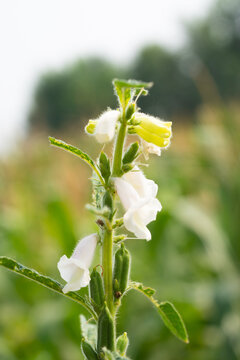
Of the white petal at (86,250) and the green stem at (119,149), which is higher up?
the green stem at (119,149)

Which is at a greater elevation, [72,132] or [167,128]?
[72,132]

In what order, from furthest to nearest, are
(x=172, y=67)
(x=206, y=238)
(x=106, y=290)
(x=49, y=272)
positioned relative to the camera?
(x=172, y=67) → (x=49, y=272) → (x=206, y=238) → (x=106, y=290)

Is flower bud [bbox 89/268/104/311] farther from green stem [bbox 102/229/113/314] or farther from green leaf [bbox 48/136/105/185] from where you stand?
green leaf [bbox 48/136/105/185]

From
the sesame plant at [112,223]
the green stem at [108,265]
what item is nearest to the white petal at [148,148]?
the sesame plant at [112,223]

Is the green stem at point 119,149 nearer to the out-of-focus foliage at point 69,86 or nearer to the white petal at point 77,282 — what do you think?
the white petal at point 77,282

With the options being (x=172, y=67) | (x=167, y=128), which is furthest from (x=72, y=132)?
(x=172, y=67)

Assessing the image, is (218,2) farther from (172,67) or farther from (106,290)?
(106,290)

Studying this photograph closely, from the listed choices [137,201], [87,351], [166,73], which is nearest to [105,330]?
[87,351]

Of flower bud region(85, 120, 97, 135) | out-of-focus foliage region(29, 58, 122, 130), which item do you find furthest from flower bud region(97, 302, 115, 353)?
out-of-focus foliage region(29, 58, 122, 130)
